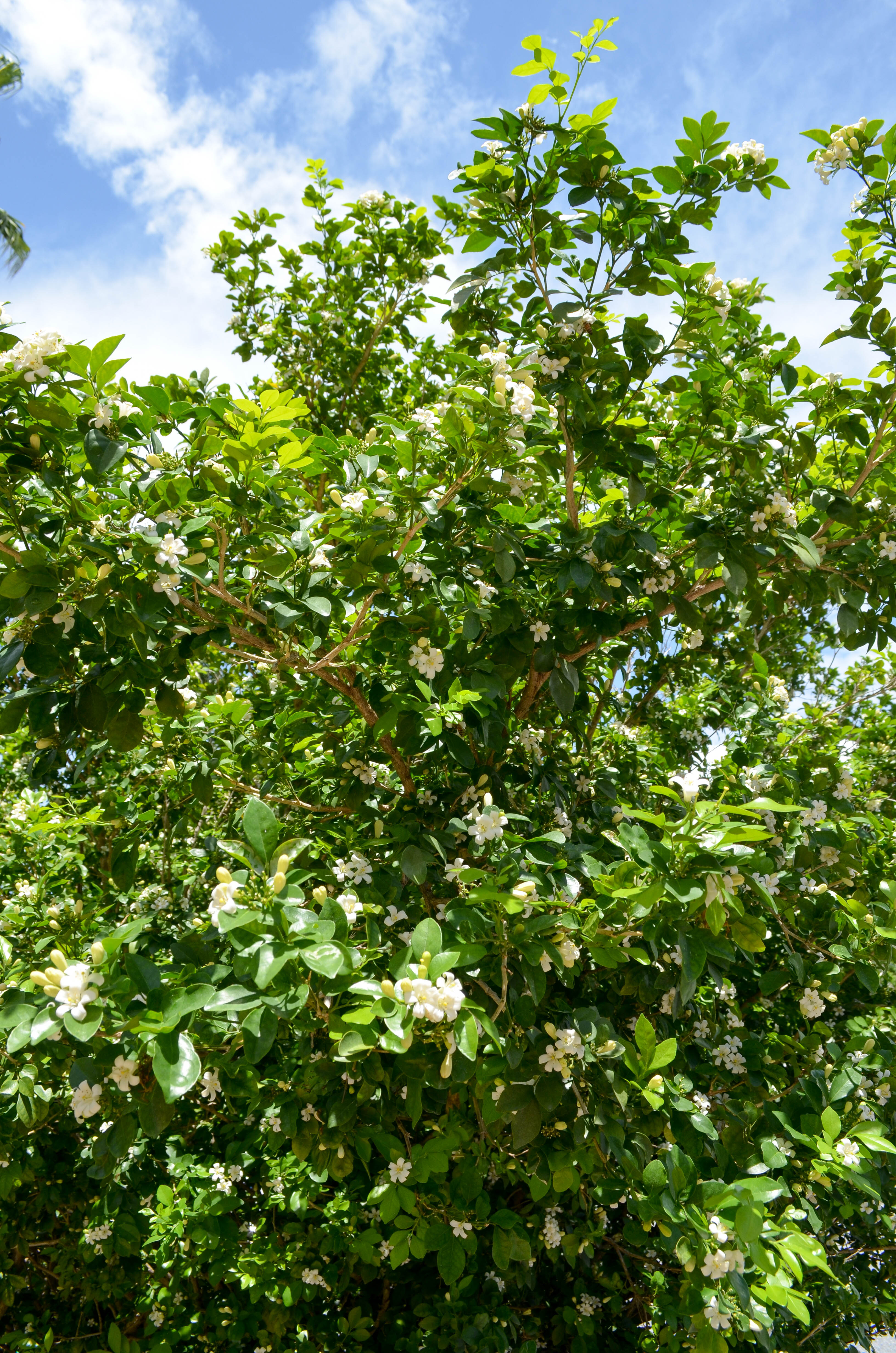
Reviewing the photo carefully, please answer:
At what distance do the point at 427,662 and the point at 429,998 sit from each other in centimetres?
89

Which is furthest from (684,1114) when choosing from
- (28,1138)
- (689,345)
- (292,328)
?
(292,328)

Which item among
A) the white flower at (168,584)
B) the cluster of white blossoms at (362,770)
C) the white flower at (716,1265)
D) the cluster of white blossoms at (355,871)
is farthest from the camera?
the cluster of white blossoms at (362,770)

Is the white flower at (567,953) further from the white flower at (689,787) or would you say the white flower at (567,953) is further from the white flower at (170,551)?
the white flower at (170,551)

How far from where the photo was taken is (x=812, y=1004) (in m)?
2.54

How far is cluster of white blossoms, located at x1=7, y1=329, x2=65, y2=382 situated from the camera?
5.61 ft

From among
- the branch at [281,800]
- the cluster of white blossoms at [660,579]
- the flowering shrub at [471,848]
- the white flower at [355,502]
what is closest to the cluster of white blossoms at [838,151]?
the flowering shrub at [471,848]

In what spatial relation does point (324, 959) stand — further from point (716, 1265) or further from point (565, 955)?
point (716, 1265)

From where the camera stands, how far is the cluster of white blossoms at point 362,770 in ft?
8.25

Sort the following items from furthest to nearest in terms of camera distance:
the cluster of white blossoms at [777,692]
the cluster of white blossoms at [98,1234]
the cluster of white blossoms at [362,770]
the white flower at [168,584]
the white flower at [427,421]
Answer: the cluster of white blossoms at [777,692] < the cluster of white blossoms at [98,1234] < the cluster of white blossoms at [362,770] < the white flower at [427,421] < the white flower at [168,584]

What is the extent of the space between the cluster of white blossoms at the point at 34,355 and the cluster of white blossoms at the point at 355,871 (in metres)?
1.28

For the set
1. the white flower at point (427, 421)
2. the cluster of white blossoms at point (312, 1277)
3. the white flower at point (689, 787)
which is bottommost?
the cluster of white blossoms at point (312, 1277)

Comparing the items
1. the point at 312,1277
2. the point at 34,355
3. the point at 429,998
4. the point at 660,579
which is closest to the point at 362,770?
the point at 660,579

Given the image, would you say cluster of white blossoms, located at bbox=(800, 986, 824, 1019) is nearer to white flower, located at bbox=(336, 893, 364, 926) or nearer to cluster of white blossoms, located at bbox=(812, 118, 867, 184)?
white flower, located at bbox=(336, 893, 364, 926)

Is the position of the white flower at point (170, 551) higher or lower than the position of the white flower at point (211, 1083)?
higher
